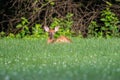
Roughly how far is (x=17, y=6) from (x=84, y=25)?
106 inches

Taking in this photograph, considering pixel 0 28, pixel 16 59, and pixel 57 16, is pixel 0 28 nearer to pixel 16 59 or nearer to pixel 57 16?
pixel 57 16

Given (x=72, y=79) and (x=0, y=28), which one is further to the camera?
(x=0, y=28)

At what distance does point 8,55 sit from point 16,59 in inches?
31.1

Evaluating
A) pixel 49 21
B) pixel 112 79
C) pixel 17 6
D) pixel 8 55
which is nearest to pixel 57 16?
pixel 49 21

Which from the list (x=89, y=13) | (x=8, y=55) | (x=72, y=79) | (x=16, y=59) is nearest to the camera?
(x=72, y=79)

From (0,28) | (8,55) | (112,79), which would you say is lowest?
(0,28)

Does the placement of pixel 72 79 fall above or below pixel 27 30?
above

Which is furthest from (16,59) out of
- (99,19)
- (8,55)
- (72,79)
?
(99,19)

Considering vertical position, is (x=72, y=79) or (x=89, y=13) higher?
(x=72, y=79)

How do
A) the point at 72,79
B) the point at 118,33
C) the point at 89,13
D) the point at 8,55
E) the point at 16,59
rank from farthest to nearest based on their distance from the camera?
the point at 89,13 → the point at 118,33 → the point at 8,55 → the point at 16,59 → the point at 72,79

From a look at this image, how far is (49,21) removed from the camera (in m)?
16.0

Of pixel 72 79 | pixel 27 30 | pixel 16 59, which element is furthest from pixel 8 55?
pixel 27 30

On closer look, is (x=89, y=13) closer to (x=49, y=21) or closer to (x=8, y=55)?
(x=49, y=21)

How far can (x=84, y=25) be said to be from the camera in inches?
630
